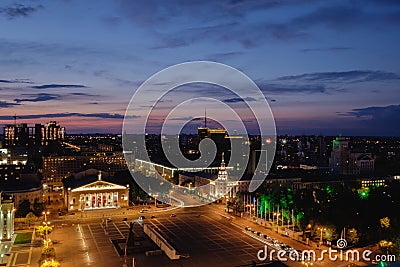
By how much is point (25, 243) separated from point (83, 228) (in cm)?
433

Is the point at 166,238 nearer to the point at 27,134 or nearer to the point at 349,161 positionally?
the point at 349,161

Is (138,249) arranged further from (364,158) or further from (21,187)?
(364,158)

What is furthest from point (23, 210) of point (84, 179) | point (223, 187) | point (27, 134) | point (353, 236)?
point (27, 134)

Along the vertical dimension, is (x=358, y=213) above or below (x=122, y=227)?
above

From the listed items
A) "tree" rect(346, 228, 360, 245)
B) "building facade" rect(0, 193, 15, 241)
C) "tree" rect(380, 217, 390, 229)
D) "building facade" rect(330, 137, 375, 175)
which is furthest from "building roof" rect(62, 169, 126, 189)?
"building facade" rect(330, 137, 375, 175)

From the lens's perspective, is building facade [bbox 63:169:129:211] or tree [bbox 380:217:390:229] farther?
building facade [bbox 63:169:129:211]

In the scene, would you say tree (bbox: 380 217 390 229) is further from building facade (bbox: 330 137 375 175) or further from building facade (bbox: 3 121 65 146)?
building facade (bbox: 3 121 65 146)

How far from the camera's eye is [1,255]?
66.2ft

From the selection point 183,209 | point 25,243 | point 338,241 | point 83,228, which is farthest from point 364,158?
point 25,243

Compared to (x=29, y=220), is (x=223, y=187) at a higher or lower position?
higher

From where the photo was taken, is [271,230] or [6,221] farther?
[271,230]

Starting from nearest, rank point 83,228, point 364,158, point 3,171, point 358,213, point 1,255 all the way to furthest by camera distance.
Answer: point 1,255 < point 358,213 < point 83,228 < point 3,171 < point 364,158

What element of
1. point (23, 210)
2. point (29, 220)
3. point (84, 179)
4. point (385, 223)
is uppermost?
point (84, 179)

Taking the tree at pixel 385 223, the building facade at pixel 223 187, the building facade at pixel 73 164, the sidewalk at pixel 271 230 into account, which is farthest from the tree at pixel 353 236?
the building facade at pixel 73 164
